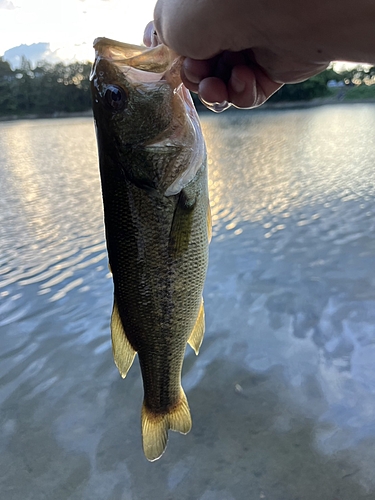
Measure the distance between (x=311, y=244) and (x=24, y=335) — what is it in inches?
133

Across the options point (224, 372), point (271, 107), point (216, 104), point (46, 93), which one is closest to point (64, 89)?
point (46, 93)

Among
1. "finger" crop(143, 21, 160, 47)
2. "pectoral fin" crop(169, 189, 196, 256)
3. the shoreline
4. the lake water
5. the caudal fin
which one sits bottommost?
the lake water

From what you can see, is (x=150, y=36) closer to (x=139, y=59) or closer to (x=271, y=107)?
(x=139, y=59)

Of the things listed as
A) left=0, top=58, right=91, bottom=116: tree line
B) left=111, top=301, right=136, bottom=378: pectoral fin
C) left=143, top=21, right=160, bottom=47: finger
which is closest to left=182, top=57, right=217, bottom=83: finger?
left=143, top=21, right=160, bottom=47: finger

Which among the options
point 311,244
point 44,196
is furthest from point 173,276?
point 44,196

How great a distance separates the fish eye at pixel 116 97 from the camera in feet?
4.28

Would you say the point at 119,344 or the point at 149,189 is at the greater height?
the point at 149,189

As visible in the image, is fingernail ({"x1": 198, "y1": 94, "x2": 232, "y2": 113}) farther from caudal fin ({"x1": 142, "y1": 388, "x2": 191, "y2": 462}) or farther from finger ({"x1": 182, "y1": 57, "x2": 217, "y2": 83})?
caudal fin ({"x1": 142, "y1": 388, "x2": 191, "y2": 462})

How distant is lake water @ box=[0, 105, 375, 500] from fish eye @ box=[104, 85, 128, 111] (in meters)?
1.96

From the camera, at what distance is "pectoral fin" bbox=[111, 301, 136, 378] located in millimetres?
1510

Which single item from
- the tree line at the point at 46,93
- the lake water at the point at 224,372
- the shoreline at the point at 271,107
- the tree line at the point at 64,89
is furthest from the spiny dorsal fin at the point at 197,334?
the tree line at the point at 46,93

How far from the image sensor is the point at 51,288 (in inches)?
167

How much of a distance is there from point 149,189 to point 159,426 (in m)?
0.93

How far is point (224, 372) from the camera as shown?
3.01 m
